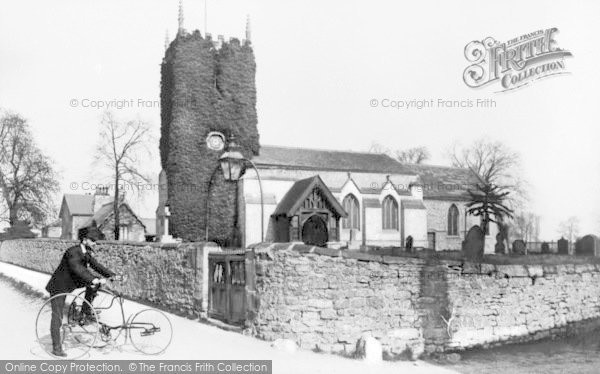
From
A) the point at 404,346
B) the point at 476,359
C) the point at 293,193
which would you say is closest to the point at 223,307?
the point at 404,346

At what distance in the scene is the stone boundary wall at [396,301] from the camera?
378 inches

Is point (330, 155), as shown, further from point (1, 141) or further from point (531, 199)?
point (1, 141)

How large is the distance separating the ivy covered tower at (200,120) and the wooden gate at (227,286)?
80.1 feet

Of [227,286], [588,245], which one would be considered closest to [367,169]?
[588,245]

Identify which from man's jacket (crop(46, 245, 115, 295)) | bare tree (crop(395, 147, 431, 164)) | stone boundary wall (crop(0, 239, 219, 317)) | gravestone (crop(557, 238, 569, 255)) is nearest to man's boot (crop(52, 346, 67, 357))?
man's jacket (crop(46, 245, 115, 295))

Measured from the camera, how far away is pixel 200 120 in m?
38.7

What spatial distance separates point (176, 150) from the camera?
38188 millimetres

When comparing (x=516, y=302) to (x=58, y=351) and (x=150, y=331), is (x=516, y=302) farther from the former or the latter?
(x=58, y=351)

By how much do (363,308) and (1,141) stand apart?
79.7ft

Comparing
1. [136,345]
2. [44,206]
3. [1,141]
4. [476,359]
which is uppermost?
[1,141]

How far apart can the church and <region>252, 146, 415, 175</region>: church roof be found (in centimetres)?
8

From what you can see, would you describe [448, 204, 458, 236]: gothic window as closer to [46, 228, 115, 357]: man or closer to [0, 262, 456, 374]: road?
[0, 262, 456, 374]: road

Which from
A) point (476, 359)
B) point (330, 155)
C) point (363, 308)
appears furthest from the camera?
point (330, 155)

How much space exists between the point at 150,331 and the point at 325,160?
32780 millimetres
